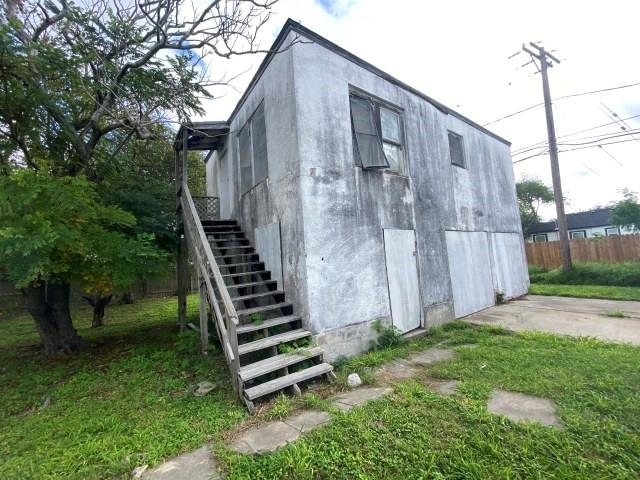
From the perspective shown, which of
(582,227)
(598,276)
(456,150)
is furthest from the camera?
(582,227)

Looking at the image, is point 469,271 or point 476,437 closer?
point 476,437

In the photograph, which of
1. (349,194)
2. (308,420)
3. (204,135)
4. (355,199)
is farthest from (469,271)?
(204,135)

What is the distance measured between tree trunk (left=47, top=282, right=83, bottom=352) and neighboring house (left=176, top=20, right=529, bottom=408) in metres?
3.33

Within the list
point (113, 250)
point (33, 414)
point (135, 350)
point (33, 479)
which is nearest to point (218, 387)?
point (33, 479)

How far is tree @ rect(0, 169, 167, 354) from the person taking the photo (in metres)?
3.49

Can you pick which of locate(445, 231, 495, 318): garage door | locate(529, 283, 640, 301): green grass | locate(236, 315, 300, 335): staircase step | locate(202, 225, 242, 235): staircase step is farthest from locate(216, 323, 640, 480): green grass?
locate(529, 283, 640, 301): green grass

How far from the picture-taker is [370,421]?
2.86 m

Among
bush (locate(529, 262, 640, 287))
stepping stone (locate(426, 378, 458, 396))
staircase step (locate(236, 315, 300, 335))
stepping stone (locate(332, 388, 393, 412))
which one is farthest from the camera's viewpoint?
bush (locate(529, 262, 640, 287))

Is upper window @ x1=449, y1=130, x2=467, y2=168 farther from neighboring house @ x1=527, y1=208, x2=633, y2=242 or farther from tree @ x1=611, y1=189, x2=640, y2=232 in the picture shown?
neighboring house @ x1=527, y1=208, x2=633, y2=242

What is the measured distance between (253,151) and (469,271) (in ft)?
19.8

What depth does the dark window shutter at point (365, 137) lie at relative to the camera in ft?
17.9

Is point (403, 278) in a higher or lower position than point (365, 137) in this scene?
lower

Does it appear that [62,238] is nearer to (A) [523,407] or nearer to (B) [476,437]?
(B) [476,437]

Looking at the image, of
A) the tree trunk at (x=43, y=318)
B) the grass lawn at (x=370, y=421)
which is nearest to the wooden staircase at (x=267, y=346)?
the grass lawn at (x=370, y=421)
